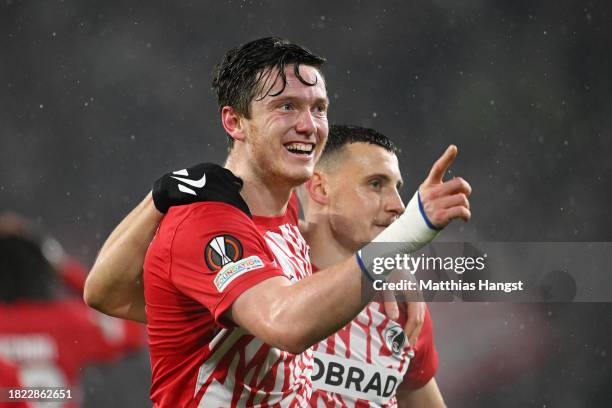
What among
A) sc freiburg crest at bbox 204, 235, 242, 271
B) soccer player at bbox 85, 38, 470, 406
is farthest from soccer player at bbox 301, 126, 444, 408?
sc freiburg crest at bbox 204, 235, 242, 271

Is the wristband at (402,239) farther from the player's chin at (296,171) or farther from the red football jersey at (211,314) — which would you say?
the player's chin at (296,171)

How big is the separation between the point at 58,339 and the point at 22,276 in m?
0.49

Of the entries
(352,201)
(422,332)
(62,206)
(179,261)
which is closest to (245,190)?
(179,261)

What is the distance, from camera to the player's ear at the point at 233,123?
2.46 metres

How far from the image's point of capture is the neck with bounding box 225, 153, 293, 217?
2443mm

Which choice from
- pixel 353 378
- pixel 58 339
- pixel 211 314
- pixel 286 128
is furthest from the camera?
pixel 58 339

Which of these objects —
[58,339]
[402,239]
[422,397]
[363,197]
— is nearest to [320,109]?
[402,239]

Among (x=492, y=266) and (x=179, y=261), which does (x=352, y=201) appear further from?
(x=492, y=266)

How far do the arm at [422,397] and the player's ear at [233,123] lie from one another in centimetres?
156

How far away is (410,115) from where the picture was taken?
712 cm

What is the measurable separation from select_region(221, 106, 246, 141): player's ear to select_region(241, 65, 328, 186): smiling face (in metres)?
0.02

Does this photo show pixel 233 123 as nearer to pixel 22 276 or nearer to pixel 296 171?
pixel 296 171

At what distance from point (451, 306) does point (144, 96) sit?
322cm

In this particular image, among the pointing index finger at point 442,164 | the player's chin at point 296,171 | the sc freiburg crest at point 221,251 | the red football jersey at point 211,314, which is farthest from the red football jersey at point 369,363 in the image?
the pointing index finger at point 442,164
